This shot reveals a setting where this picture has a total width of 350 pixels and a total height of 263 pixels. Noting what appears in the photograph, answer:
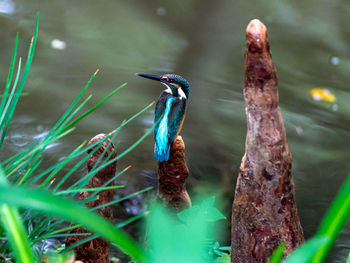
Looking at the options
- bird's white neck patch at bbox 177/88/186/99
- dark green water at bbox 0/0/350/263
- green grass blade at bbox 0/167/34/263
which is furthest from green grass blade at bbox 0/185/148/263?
dark green water at bbox 0/0/350/263

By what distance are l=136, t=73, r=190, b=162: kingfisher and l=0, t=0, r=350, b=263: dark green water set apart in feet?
2.43

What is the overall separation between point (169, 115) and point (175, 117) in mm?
23

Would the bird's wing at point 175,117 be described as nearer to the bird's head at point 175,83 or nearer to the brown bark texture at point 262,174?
the bird's head at point 175,83

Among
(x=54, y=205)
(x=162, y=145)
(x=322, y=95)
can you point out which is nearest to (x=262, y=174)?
(x=162, y=145)

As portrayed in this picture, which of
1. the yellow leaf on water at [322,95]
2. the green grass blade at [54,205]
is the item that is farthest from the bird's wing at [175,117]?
the yellow leaf on water at [322,95]

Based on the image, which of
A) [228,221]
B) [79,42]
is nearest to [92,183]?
[228,221]

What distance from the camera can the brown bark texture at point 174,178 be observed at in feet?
5.98

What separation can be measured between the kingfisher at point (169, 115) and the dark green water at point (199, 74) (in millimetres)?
741

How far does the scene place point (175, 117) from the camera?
6.13ft

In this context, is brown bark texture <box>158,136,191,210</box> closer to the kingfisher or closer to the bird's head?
the kingfisher

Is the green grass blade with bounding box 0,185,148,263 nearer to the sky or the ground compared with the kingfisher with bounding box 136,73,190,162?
nearer to the sky

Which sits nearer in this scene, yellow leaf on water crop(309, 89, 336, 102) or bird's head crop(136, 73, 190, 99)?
bird's head crop(136, 73, 190, 99)

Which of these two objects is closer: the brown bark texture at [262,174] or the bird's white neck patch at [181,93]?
the brown bark texture at [262,174]

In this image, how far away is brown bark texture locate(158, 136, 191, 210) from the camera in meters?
1.82
